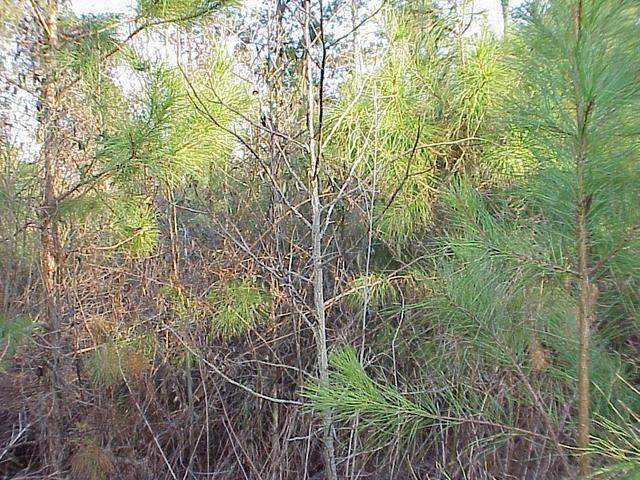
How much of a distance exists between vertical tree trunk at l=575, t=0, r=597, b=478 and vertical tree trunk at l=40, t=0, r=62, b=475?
81.8 inches

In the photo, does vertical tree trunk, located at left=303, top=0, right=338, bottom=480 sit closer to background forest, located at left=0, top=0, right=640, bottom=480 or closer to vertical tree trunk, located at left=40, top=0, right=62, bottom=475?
background forest, located at left=0, top=0, right=640, bottom=480

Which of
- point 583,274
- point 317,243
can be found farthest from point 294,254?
point 583,274

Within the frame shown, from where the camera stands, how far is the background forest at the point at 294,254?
1.63 metres

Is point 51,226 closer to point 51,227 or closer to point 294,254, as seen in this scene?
point 51,227

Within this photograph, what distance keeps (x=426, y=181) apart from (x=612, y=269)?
141 centimetres

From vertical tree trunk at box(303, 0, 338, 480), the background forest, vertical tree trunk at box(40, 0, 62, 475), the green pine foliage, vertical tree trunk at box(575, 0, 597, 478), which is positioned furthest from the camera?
the green pine foliage

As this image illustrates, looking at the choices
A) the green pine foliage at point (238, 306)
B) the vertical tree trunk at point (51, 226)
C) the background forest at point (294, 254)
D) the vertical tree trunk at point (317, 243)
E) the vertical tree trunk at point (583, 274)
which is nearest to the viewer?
the vertical tree trunk at point (583, 274)

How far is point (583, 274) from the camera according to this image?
1.37 m

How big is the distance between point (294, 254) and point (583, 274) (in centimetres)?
156

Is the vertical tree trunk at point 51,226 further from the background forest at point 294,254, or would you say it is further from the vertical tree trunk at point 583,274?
the vertical tree trunk at point 583,274

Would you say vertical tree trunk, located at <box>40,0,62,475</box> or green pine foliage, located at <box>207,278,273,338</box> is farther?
green pine foliage, located at <box>207,278,273,338</box>

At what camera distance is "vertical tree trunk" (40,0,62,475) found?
242 centimetres

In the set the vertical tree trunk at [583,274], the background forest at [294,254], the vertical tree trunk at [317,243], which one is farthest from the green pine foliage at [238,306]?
the vertical tree trunk at [583,274]

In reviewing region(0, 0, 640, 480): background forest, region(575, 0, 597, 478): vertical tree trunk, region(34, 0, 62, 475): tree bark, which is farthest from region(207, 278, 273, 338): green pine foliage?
region(575, 0, 597, 478): vertical tree trunk
